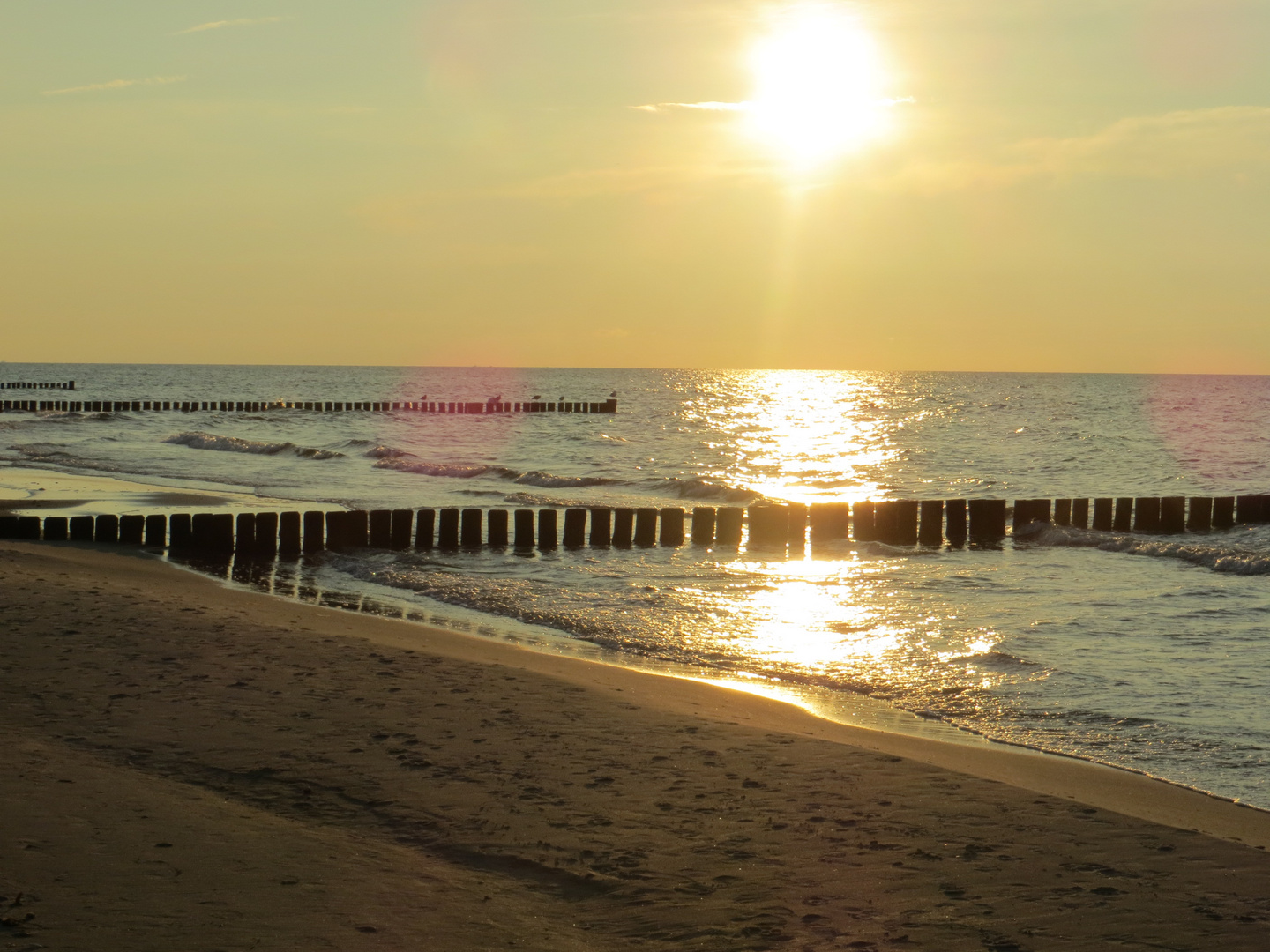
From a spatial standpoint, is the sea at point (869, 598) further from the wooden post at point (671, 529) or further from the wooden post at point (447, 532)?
the wooden post at point (671, 529)

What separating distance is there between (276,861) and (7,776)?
1467mm

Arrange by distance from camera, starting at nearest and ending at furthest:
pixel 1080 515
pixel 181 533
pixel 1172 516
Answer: pixel 181 533 → pixel 1080 515 → pixel 1172 516

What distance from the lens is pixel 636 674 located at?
872 cm

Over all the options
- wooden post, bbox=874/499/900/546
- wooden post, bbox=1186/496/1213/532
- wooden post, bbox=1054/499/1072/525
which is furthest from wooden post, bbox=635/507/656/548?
wooden post, bbox=1186/496/1213/532

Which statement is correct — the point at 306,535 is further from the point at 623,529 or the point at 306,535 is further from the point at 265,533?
the point at 623,529

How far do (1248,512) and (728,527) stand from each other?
10.3 metres

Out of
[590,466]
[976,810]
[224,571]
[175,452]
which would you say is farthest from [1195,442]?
[976,810]

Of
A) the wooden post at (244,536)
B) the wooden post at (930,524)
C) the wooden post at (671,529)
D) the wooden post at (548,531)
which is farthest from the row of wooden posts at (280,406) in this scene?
the wooden post at (930,524)

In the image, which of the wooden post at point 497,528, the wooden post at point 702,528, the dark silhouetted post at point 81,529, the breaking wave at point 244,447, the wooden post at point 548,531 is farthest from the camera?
the breaking wave at point 244,447

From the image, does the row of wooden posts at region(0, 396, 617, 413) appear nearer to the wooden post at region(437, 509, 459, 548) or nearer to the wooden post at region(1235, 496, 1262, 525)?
the wooden post at region(437, 509, 459, 548)

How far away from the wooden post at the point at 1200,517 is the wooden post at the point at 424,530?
13.6 m

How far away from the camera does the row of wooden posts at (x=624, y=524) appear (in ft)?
48.4

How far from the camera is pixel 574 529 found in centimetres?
1700

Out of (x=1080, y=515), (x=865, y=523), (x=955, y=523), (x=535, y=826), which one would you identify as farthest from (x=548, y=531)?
(x=535, y=826)
